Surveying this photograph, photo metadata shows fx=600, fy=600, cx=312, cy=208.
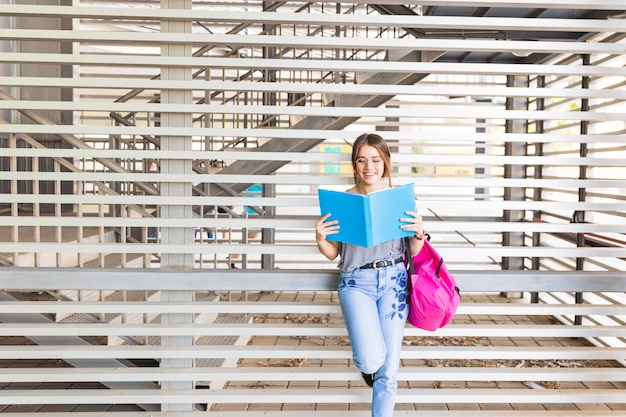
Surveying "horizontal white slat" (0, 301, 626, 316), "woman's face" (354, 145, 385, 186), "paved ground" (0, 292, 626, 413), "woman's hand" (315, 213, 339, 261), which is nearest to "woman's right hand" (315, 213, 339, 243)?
"woman's hand" (315, 213, 339, 261)

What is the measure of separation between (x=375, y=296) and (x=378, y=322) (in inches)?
4.8

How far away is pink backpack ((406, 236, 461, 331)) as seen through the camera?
2764 millimetres

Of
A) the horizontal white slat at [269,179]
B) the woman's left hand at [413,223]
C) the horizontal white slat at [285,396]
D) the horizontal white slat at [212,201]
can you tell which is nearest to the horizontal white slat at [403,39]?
the horizontal white slat at [269,179]

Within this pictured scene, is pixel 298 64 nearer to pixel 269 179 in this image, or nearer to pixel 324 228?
pixel 269 179

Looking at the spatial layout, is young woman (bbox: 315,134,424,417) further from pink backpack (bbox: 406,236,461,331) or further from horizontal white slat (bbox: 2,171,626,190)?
horizontal white slat (bbox: 2,171,626,190)

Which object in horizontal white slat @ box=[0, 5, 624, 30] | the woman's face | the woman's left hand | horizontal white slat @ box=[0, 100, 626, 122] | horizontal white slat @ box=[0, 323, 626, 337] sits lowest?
horizontal white slat @ box=[0, 323, 626, 337]

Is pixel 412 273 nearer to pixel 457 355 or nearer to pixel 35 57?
pixel 457 355

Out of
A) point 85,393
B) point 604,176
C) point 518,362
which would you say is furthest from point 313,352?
point 604,176

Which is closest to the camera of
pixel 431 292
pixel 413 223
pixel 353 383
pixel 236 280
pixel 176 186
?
pixel 413 223

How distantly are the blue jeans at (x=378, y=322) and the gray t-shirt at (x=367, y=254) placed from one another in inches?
1.4

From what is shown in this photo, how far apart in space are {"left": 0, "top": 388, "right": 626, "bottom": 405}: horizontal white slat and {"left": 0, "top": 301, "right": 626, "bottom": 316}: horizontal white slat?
1.35ft

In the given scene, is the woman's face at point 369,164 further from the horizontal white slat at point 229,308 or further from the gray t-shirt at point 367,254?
the horizontal white slat at point 229,308

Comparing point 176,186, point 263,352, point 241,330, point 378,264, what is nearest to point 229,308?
point 241,330

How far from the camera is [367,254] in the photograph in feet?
9.32
